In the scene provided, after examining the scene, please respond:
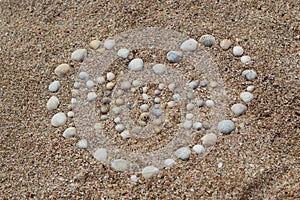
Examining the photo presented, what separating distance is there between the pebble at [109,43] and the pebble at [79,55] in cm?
10

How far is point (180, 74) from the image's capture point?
2.04 m

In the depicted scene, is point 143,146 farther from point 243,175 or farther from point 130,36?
point 130,36

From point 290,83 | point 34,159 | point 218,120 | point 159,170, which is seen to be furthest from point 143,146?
point 290,83

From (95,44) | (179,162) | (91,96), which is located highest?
(95,44)

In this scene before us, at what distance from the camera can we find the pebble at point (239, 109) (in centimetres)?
189

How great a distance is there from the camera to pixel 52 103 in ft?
6.66

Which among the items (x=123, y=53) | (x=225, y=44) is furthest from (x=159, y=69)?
(x=225, y=44)

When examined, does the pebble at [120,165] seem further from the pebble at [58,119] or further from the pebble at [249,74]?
the pebble at [249,74]

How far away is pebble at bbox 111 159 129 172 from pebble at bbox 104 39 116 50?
591 mm

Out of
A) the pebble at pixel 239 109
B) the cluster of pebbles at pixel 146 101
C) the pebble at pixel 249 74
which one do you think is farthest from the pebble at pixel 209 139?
the pebble at pixel 249 74

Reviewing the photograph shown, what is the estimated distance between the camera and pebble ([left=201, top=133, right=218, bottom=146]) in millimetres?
1851

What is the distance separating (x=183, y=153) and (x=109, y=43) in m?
0.68

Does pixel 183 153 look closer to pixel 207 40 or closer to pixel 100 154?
pixel 100 154

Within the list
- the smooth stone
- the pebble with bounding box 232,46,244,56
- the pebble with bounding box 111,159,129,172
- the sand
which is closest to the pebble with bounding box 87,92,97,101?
the sand
